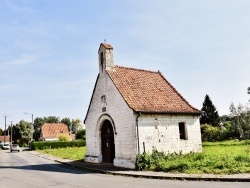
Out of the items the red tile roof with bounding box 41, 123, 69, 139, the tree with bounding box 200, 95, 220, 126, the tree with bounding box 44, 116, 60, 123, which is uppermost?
the tree with bounding box 44, 116, 60, 123

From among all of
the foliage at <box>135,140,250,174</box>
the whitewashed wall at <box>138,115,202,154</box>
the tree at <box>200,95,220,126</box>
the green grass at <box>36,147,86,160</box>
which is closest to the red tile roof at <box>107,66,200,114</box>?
the whitewashed wall at <box>138,115,202,154</box>

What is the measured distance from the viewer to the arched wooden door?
2158cm

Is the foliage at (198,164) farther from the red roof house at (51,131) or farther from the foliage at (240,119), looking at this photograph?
the red roof house at (51,131)

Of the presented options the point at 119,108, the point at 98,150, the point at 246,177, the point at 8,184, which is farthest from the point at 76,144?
the point at 246,177

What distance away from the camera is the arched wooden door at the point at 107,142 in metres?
21.6

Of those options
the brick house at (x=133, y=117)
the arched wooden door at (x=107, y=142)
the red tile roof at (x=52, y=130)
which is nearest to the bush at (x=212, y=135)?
the brick house at (x=133, y=117)

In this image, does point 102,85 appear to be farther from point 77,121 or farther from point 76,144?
point 77,121

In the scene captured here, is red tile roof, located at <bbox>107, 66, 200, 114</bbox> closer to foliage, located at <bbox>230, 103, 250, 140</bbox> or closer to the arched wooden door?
the arched wooden door

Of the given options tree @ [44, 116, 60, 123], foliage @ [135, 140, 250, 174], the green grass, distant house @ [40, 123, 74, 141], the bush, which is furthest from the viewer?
tree @ [44, 116, 60, 123]

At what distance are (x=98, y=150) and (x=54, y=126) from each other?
58418 millimetres

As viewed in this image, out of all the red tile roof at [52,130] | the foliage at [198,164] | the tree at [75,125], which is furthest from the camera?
the tree at [75,125]

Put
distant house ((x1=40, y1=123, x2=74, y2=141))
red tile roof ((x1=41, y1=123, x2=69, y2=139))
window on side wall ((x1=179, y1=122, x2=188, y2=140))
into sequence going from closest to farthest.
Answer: window on side wall ((x1=179, y1=122, x2=188, y2=140))
distant house ((x1=40, y1=123, x2=74, y2=141))
red tile roof ((x1=41, y1=123, x2=69, y2=139))

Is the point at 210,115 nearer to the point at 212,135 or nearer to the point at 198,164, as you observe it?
the point at 212,135

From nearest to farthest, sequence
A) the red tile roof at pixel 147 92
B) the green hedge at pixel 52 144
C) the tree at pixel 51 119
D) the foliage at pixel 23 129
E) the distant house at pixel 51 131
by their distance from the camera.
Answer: the red tile roof at pixel 147 92 < the green hedge at pixel 52 144 < the distant house at pixel 51 131 < the foliage at pixel 23 129 < the tree at pixel 51 119
